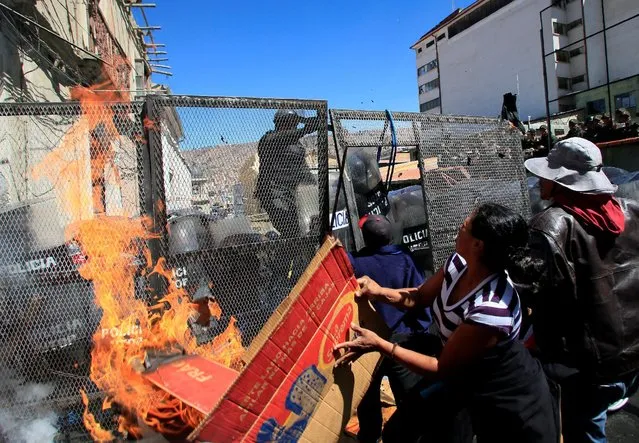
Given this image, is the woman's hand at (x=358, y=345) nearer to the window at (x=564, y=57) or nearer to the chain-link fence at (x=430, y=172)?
the chain-link fence at (x=430, y=172)

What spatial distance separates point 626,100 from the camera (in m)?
28.9

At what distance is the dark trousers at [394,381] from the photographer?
2.47 metres

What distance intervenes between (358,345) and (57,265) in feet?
7.06

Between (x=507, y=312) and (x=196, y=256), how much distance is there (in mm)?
2161

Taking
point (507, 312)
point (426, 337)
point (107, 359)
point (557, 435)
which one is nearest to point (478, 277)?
point (507, 312)

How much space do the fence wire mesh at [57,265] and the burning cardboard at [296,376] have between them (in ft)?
3.28

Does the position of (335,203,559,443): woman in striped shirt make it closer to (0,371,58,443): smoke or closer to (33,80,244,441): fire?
(33,80,244,441): fire

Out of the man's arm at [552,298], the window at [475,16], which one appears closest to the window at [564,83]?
the window at [475,16]

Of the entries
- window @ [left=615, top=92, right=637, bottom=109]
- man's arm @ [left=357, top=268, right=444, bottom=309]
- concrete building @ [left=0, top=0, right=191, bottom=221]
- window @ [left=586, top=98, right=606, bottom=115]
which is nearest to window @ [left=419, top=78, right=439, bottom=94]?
window @ [left=586, top=98, right=606, bottom=115]

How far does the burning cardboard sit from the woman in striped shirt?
15cm

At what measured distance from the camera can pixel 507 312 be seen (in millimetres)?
1909

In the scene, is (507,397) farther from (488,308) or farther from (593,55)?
(593,55)

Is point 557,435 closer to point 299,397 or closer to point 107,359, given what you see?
point 299,397

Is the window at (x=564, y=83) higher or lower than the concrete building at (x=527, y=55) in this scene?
lower
